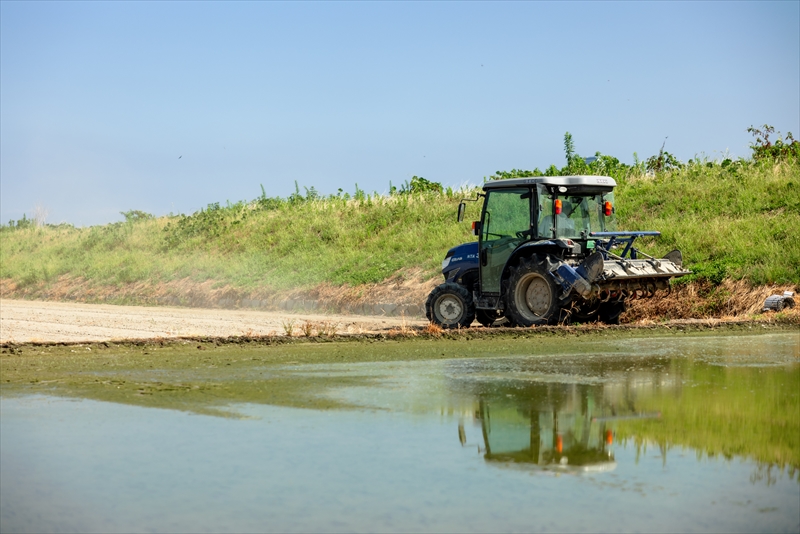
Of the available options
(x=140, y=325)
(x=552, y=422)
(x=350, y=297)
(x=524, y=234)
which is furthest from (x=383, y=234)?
(x=552, y=422)

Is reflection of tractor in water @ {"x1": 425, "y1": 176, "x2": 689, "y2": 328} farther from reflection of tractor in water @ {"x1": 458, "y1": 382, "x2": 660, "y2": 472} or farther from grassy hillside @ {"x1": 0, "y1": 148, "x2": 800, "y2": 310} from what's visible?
reflection of tractor in water @ {"x1": 458, "y1": 382, "x2": 660, "y2": 472}

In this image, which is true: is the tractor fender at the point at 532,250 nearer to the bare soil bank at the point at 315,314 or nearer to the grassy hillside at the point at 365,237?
the bare soil bank at the point at 315,314

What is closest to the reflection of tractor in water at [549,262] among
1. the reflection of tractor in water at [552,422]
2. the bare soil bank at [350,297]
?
the bare soil bank at [350,297]

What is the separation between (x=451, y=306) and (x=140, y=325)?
616cm

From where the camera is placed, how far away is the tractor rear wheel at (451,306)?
16906 mm

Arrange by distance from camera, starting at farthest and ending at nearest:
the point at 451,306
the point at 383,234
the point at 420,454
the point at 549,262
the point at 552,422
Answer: the point at 383,234 < the point at 451,306 < the point at 549,262 < the point at 552,422 < the point at 420,454

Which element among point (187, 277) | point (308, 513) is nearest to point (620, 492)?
point (308, 513)

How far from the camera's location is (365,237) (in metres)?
32.0

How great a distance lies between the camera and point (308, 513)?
16.1 feet

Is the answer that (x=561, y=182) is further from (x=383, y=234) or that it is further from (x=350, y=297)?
(x=383, y=234)

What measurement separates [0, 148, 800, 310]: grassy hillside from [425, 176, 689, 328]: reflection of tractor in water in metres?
3.90

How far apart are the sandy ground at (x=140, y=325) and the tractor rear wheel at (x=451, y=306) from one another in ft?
3.23

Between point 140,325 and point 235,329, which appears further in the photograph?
point 140,325

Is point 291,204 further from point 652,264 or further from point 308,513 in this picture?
point 308,513
